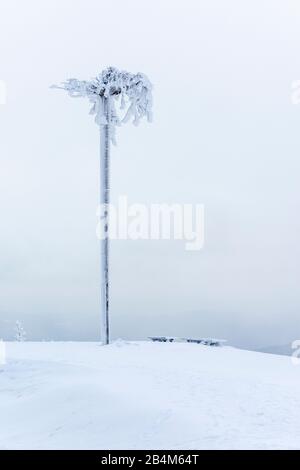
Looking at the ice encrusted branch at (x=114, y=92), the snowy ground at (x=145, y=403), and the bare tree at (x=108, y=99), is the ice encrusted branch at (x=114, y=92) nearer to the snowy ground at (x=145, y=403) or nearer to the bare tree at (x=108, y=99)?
the bare tree at (x=108, y=99)

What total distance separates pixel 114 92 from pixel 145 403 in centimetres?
1718

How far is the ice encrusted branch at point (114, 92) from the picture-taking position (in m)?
27.1

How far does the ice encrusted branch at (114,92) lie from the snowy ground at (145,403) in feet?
A: 39.2

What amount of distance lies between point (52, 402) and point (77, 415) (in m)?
1.28

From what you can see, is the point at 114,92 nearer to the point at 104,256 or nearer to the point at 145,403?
the point at 104,256

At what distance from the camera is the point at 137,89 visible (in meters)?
→ 27.6

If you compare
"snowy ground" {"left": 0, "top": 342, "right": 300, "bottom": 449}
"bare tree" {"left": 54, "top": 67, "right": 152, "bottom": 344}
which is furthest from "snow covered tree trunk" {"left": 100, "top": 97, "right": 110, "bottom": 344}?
"snowy ground" {"left": 0, "top": 342, "right": 300, "bottom": 449}

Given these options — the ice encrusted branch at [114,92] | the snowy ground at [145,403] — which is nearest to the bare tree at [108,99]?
the ice encrusted branch at [114,92]

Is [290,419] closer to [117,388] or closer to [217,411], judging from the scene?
[217,411]

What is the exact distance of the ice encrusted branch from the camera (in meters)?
27.1

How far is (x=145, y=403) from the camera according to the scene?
14.0 m

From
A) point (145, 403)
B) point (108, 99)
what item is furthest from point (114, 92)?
point (145, 403)

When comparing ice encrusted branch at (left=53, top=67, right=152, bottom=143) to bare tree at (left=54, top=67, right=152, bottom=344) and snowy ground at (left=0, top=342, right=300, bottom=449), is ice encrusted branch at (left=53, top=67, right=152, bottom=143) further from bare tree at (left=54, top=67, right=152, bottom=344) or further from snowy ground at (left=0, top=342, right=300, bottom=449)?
snowy ground at (left=0, top=342, right=300, bottom=449)

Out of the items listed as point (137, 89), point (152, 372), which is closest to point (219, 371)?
point (152, 372)
